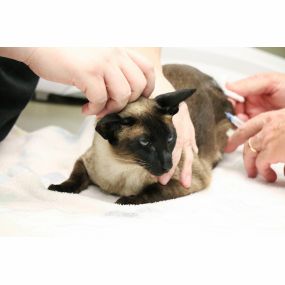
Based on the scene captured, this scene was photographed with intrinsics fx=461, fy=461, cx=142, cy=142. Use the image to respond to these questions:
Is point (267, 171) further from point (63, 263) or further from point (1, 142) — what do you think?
point (63, 263)

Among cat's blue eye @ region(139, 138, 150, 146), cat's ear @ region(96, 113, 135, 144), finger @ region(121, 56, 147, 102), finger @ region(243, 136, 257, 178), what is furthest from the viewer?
finger @ region(243, 136, 257, 178)

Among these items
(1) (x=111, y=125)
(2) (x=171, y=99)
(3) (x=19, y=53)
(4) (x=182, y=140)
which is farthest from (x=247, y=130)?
(3) (x=19, y=53)

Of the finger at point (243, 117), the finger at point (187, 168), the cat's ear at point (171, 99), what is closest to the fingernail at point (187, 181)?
the finger at point (187, 168)

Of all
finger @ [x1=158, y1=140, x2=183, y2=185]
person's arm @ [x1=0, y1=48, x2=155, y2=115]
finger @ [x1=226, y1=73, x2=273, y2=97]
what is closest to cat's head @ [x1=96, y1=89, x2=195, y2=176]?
finger @ [x1=158, y1=140, x2=183, y2=185]

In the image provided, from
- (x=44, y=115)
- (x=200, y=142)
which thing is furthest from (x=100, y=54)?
(x=44, y=115)

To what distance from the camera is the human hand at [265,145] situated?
1.58 metres

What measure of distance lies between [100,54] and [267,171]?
91cm

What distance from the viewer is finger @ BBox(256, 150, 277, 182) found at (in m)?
1.60

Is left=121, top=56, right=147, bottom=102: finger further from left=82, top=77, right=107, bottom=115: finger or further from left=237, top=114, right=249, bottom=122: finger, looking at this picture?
left=237, top=114, right=249, bottom=122: finger

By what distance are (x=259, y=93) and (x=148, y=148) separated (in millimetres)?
951

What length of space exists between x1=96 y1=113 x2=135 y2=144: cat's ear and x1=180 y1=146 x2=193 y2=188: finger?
0.30 meters

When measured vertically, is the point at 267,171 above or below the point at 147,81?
below

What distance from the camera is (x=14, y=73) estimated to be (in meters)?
1.79

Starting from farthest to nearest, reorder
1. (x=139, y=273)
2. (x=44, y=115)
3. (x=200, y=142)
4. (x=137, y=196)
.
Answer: (x=44, y=115) → (x=200, y=142) → (x=137, y=196) → (x=139, y=273)
